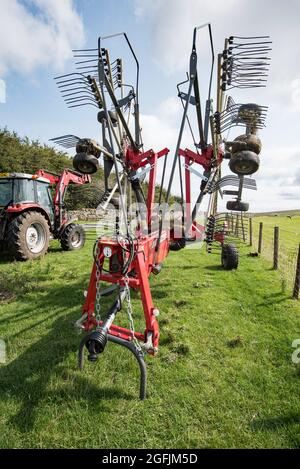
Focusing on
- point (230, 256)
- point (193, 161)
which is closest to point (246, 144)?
point (193, 161)

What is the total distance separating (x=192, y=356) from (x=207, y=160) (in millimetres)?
3664

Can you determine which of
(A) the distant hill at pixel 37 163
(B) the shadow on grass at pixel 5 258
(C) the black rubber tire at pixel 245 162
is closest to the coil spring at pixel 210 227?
(C) the black rubber tire at pixel 245 162

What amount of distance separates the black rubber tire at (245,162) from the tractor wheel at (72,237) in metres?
7.52

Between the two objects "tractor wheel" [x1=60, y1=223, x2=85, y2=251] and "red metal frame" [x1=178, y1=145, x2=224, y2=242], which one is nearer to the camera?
"red metal frame" [x1=178, y1=145, x2=224, y2=242]

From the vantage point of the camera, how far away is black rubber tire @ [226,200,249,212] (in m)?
5.98

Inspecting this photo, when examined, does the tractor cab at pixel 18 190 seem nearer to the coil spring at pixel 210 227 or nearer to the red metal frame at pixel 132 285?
the coil spring at pixel 210 227

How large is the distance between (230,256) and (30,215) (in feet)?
19.0

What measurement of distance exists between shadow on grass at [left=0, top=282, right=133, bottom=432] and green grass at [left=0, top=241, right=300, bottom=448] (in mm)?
11

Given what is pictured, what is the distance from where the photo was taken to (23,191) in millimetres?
8812

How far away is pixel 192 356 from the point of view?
348cm

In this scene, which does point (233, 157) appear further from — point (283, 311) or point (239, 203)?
point (283, 311)

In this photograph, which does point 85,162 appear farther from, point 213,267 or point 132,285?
point 213,267

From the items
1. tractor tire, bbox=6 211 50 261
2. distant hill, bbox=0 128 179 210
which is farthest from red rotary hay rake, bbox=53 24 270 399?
distant hill, bbox=0 128 179 210

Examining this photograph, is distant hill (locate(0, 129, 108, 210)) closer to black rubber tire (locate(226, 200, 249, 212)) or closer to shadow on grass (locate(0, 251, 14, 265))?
shadow on grass (locate(0, 251, 14, 265))
